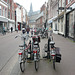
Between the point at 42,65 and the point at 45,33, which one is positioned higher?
the point at 45,33

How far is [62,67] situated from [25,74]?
5.18 feet

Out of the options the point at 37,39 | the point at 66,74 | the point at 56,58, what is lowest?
the point at 66,74

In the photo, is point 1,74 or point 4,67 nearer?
point 1,74

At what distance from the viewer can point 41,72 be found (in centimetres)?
456

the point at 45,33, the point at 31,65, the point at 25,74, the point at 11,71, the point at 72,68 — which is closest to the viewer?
the point at 25,74

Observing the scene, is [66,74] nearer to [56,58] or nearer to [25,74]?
[56,58]

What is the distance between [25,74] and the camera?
4.34 metres

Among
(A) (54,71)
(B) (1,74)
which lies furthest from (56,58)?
(B) (1,74)

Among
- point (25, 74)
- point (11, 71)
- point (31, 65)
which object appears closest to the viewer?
point (25, 74)

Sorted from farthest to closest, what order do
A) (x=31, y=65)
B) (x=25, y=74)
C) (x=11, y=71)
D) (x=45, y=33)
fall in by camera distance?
(x=45, y=33) → (x=31, y=65) → (x=11, y=71) → (x=25, y=74)

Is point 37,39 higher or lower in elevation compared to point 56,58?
higher

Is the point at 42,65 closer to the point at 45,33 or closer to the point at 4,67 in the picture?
the point at 4,67

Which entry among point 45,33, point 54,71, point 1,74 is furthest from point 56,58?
point 45,33

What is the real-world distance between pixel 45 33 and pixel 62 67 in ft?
40.2
